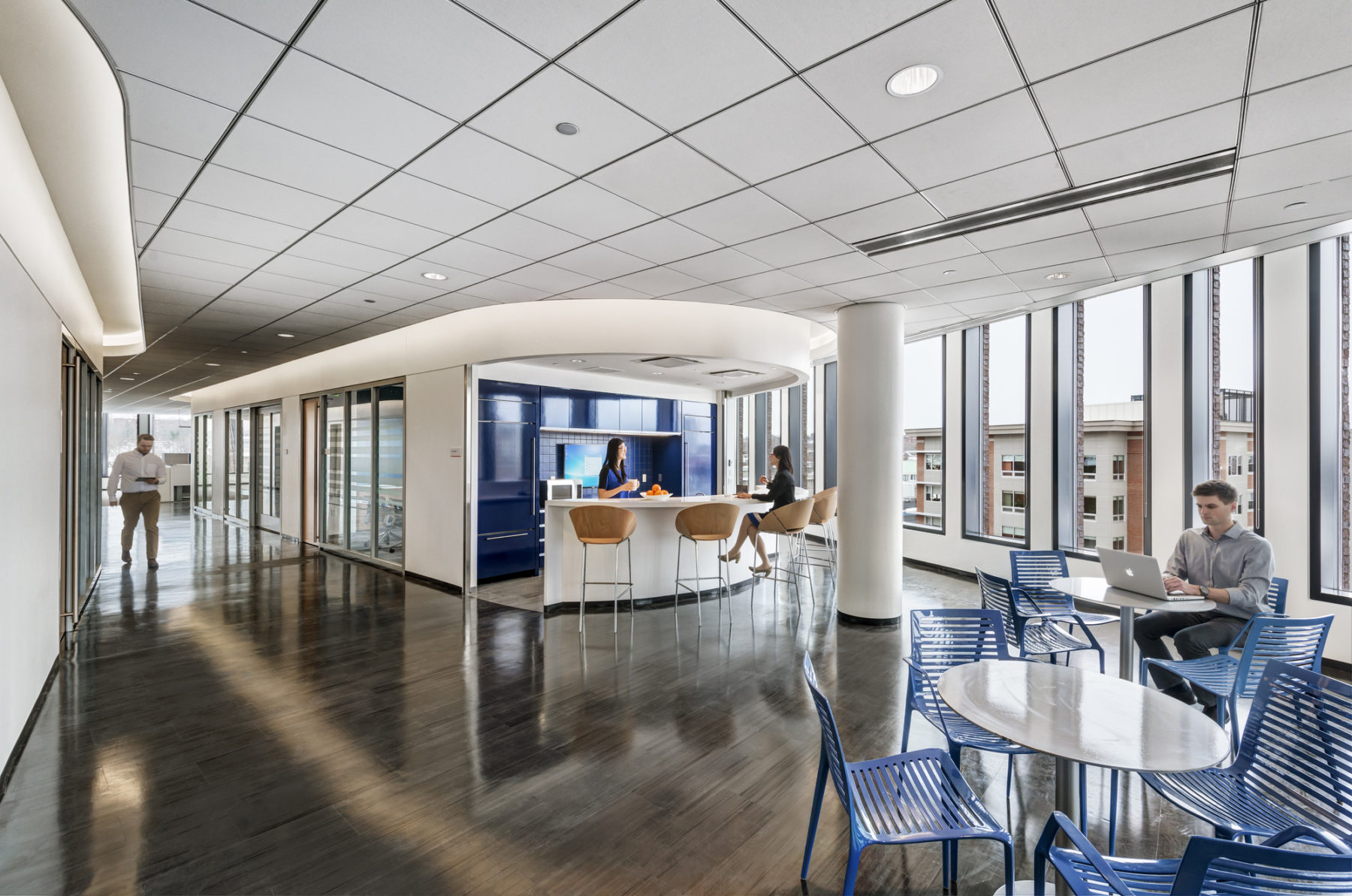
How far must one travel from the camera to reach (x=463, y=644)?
16.2ft

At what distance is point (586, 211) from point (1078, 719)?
3.37 metres

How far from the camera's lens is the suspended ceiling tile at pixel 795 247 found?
13.3ft

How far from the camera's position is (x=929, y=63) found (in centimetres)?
230

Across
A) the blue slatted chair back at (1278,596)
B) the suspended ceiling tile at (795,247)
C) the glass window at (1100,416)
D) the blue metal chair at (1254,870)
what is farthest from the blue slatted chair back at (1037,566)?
the blue metal chair at (1254,870)

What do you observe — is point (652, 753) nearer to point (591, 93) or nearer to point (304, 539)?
point (591, 93)

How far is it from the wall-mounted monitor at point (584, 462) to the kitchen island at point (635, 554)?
207cm

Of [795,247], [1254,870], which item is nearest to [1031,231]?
[795,247]

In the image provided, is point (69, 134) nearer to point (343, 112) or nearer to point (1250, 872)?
point (343, 112)

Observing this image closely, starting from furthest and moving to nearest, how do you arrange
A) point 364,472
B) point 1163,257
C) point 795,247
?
point 364,472
point 1163,257
point 795,247

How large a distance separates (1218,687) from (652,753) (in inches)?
110

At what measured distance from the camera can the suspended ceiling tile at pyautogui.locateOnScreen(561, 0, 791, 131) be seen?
209 centimetres

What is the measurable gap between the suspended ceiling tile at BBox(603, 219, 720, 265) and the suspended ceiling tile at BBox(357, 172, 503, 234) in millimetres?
853

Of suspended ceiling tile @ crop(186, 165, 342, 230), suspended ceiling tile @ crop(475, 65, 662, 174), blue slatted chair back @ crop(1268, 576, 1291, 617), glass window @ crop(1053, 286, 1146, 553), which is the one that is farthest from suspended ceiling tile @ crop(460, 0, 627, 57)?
glass window @ crop(1053, 286, 1146, 553)

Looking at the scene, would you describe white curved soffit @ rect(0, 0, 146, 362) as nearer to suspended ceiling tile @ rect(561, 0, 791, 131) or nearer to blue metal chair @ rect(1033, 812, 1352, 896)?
suspended ceiling tile @ rect(561, 0, 791, 131)
